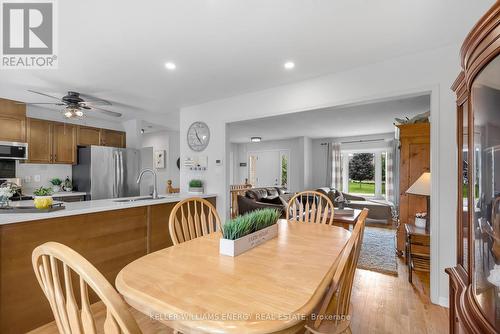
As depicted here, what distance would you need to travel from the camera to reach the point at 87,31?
1943 mm

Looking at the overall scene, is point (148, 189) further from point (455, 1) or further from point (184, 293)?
point (455, 1)

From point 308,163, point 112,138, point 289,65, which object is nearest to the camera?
point 289,65

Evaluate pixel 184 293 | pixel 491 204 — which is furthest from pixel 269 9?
pixel 184 293

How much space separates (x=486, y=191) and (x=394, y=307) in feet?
5.60

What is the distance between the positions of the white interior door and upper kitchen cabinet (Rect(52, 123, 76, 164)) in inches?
231

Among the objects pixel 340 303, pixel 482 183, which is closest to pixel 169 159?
pixel 340 303

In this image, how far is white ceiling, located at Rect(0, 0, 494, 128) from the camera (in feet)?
5.55

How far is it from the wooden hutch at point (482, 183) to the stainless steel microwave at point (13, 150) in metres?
5.04

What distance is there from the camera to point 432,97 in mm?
2268

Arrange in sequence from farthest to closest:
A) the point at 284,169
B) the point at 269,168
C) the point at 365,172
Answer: the point at 269,168 < the point at 284,169 < the point at 365,172

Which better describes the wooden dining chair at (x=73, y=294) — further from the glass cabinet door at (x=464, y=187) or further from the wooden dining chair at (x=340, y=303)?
the glass cabinet door at (x=464, y=187)

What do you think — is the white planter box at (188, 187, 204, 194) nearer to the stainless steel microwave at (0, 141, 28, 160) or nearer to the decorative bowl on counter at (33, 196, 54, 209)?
the decorative bowl on counter at (33, 196, 54, 209)

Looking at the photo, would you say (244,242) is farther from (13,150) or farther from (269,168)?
Answer: (269,168)

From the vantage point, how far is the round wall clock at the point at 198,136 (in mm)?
4039
